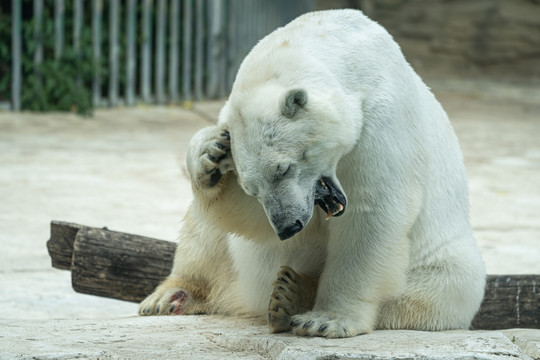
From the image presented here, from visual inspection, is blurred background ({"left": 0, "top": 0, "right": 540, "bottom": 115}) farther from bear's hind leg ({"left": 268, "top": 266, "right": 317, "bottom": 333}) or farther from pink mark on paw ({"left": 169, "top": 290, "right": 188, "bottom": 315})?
bear's hind leg ({"left": 268, "top": 266, "right": 317, "bottom": 333})

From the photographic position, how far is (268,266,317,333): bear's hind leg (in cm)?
279

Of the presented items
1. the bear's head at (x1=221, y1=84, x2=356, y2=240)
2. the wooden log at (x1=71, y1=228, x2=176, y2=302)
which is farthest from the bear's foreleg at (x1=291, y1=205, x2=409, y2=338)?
the wooden log at (x1=71, y1=228, x2=176, y2=302)

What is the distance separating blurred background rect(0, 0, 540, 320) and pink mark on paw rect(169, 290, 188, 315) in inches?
25.6

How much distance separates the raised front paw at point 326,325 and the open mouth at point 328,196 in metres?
0.46

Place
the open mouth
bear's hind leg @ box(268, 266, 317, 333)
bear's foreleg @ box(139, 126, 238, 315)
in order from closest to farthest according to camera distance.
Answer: the open mouth → bear's hind leg @ box(268, 266, 317, 333) → bear's foreleg @ box(139, 126, 238, 315)

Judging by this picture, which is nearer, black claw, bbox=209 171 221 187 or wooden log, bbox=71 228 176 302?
black claw, bbox=209 171 221 187

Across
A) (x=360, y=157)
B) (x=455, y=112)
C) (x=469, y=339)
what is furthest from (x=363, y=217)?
(x=455, y=112)

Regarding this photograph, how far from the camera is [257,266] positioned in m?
2.97

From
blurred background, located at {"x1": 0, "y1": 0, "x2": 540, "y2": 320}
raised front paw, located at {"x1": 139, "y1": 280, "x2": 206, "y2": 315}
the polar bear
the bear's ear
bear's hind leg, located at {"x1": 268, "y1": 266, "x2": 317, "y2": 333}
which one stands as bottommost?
blurred background, located at {"x1": 0, "y1": 0, "x2": 540, "y2": 320}

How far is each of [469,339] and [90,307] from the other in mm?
1932

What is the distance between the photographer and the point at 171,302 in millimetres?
3182

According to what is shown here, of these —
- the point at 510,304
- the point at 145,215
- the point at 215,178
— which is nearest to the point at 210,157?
the point at 215,178

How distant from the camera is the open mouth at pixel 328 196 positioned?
2377 millimetres

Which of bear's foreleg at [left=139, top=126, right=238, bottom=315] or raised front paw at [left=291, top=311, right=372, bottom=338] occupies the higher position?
raised front paw at [left=291, top=311, right=372, bottom=338]
